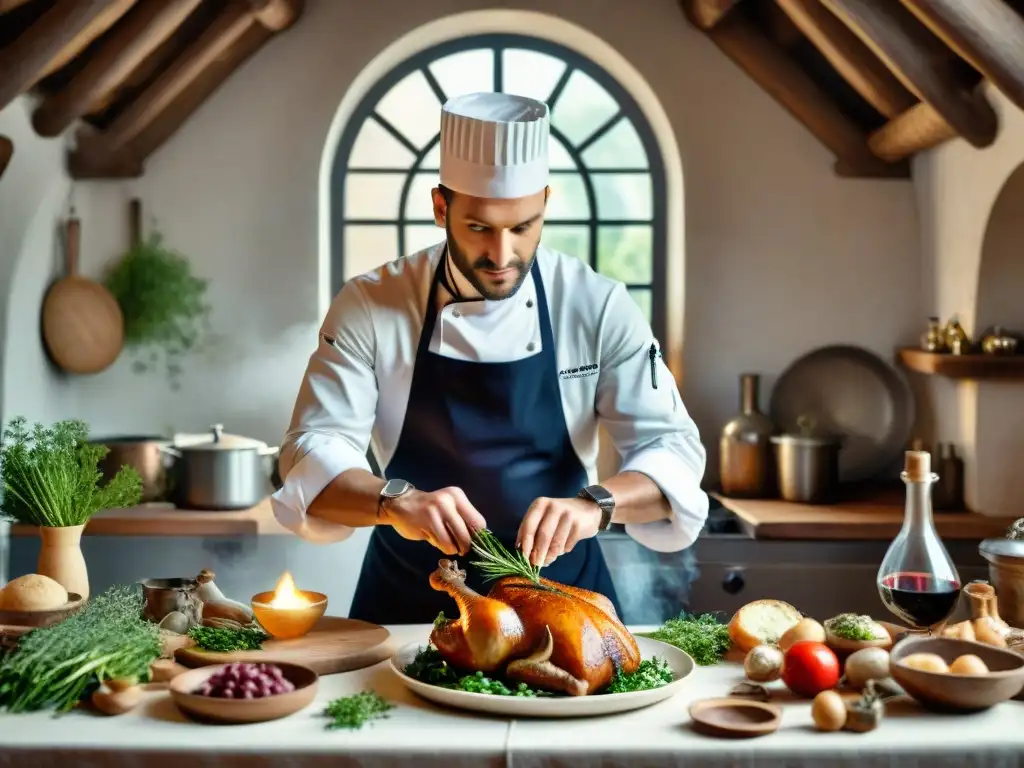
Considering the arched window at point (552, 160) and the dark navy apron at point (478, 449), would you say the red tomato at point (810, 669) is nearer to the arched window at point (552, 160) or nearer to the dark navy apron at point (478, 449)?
the dark navy apron at point (478, 449)

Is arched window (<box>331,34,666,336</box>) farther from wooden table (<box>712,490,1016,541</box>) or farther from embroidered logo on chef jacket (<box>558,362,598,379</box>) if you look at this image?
embroidered logo on chef jacket (<box>558,362,598,379</box>)

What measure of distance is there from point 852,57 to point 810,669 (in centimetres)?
283

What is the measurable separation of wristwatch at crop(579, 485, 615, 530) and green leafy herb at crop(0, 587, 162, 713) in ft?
2.45

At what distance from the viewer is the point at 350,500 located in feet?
6.96

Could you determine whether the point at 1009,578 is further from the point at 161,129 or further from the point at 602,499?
the point at 161,129

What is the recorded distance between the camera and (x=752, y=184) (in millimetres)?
4609

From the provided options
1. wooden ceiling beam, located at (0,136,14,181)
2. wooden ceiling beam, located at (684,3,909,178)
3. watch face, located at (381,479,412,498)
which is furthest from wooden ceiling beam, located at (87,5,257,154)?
watch face, located at (381,479,412,498)

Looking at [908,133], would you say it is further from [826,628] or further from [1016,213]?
[826,628]

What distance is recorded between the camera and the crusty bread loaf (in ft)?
6.55

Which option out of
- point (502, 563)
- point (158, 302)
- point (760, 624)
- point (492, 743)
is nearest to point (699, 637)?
point (760, 624)

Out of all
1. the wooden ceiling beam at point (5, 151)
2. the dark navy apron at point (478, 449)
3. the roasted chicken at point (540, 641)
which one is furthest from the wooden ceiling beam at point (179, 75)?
the roasted chicken at point (540, 641)

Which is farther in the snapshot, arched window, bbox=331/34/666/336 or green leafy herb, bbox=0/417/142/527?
arched window, bbox=331/34/666/336

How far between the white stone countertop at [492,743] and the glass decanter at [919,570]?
11.6 inches

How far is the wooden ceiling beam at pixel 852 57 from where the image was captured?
3934 millimetres
